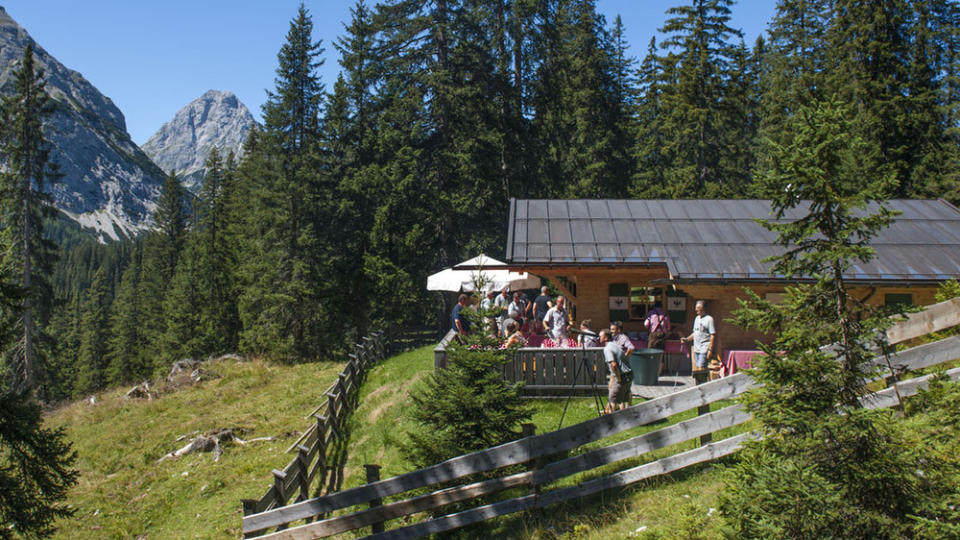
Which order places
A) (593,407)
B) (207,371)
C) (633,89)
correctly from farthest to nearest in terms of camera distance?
(633,89) → (207,371) → (593,407)

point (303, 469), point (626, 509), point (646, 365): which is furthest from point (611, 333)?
point (303, 469)

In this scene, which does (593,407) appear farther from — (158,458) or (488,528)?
(158,458)

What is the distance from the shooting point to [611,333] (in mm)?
11461

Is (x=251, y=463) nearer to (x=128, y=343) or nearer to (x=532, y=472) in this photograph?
(x=532, y=472)

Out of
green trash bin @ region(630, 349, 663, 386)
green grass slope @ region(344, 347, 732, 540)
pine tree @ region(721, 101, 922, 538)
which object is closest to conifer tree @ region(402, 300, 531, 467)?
green grass slope @ region(344, 347, 732, 540)

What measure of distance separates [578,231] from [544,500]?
352 inches

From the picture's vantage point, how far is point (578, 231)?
15242 mm

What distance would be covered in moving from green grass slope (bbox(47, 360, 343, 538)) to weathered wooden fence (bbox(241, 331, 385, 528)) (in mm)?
1361

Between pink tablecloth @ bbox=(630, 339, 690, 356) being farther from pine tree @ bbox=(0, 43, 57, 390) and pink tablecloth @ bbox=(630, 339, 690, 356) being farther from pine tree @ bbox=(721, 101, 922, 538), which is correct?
pine tree @ bbox=(0, 43, 57, 390)

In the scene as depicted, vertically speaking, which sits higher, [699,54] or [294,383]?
[699,54]

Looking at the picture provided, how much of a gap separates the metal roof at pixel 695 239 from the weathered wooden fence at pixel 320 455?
216 inches

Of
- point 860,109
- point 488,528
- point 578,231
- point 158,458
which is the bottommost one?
point 158,458

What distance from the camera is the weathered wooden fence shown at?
828 centimetres

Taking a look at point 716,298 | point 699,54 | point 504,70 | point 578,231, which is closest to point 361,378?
point 578,231
